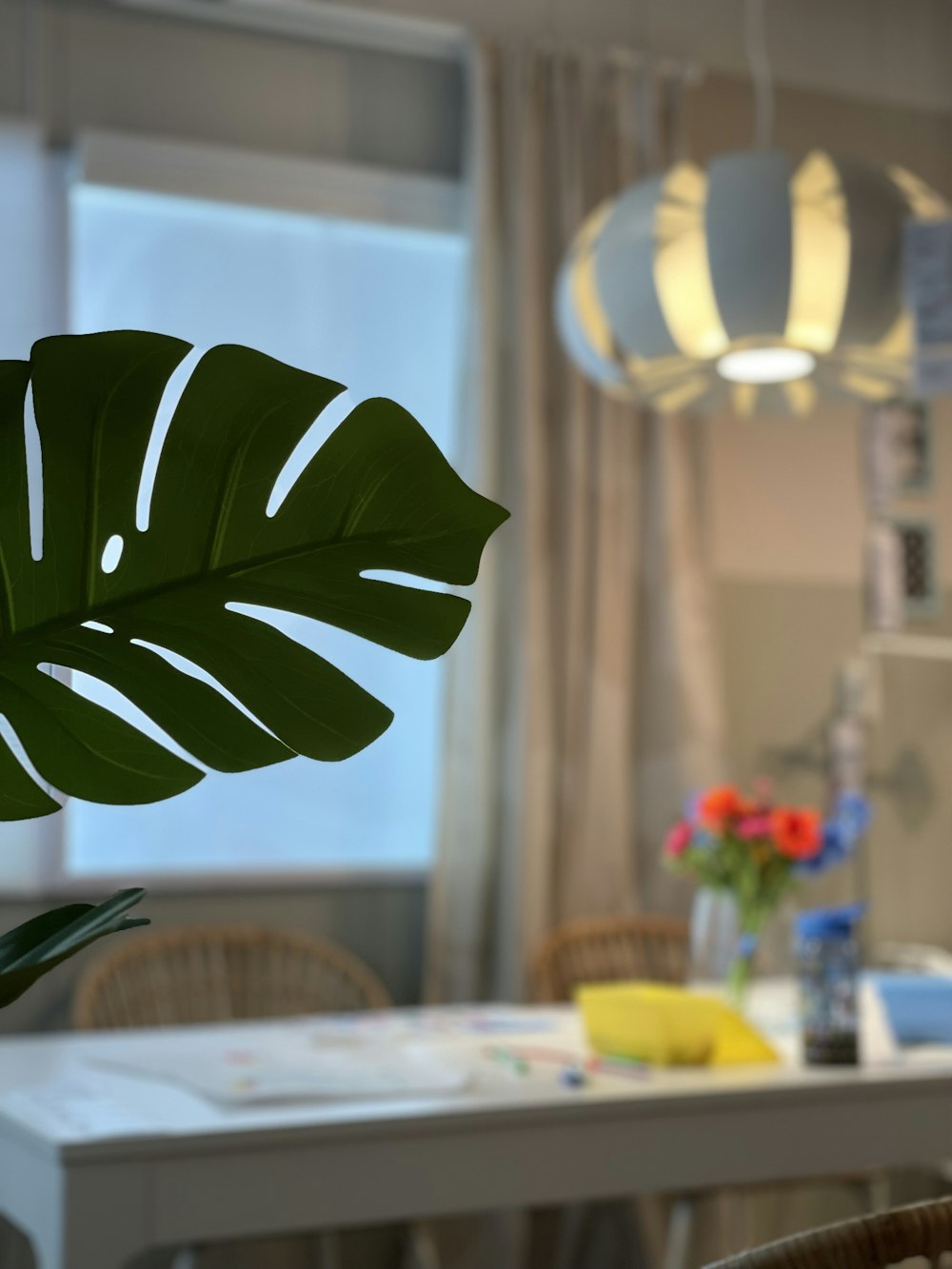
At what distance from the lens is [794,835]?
248 centimetres

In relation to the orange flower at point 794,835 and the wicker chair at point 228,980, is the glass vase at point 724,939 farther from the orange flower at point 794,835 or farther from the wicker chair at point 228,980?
the wicker chair at point 228,980

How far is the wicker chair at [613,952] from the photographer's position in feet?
10.8

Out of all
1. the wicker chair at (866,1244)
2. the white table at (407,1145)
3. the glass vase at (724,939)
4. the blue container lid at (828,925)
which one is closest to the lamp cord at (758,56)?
the glass vase at (724,939)

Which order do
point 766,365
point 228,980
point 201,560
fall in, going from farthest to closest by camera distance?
point 228,980 → point 766,365 → point 201,560

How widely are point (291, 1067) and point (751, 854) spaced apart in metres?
0.75

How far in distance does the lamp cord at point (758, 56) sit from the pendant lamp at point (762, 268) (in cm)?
169

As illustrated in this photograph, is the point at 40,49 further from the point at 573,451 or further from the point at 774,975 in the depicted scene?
the point at 774,975

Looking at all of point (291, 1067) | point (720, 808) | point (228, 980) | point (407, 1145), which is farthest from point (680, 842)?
point (228, 980)

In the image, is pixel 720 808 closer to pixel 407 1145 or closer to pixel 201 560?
pixel 407 1145

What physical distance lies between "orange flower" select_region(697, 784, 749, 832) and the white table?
0.40 meters

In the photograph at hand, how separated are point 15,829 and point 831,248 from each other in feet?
5.86

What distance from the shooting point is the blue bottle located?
2168 millimetres

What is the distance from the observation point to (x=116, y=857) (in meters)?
3.27

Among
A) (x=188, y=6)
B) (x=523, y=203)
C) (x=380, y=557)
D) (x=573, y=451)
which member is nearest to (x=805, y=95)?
(x=523, y=203)
